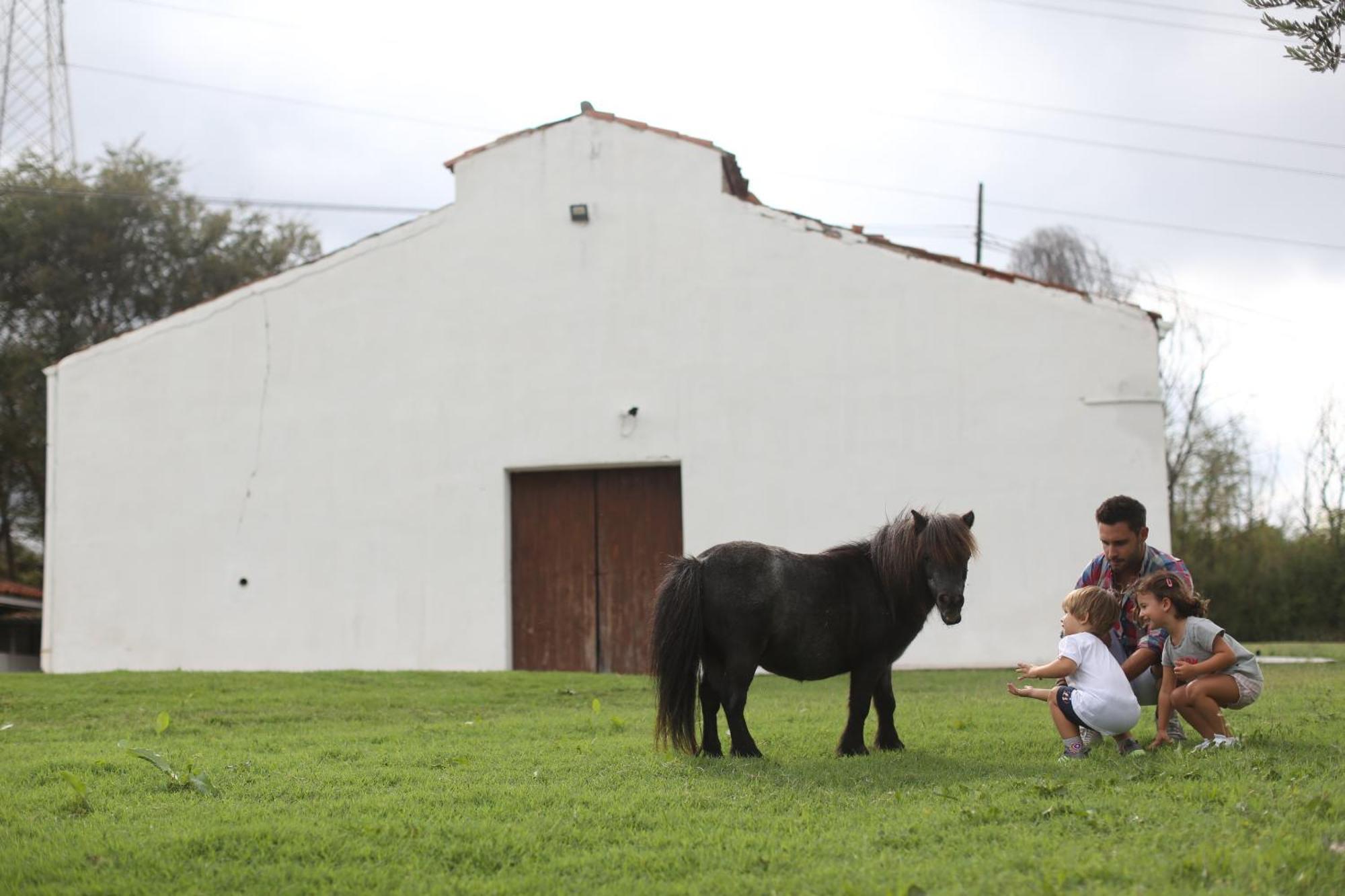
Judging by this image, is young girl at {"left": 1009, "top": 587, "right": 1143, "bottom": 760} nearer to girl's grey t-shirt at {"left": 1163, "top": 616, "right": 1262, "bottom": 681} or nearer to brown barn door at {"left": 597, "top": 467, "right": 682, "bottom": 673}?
girl's grey t-shirt at {"left": 1163, "top": 616, "right": 1262, "bottom": 681}

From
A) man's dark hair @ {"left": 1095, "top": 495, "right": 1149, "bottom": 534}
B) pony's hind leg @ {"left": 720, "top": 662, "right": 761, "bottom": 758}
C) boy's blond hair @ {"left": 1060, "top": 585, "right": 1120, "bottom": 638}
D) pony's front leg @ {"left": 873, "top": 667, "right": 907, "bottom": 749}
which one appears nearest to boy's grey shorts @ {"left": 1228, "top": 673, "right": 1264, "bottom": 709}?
boy's blond hair @ {"left": 1060, "top": 585, "right": 1120, "bottom": 638}

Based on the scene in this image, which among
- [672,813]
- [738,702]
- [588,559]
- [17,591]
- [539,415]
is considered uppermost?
[539,415]

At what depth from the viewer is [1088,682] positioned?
6.87 m

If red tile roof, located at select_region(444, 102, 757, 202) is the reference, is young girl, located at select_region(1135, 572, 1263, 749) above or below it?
below

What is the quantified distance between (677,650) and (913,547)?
5.10ft

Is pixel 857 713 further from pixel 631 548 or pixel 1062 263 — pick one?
pixel 1062 263

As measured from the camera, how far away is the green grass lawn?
4734mm

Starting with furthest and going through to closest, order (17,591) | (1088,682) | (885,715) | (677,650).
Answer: (17,591) → (885,715) → (677,650) → (1088,682)

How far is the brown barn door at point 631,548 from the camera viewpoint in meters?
16.9

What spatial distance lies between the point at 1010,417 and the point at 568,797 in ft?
36.6

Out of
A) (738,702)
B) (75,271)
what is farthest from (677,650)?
(75,271)

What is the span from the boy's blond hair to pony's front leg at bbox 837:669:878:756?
1.32m

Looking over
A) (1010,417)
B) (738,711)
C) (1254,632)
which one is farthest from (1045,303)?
(1254,632)

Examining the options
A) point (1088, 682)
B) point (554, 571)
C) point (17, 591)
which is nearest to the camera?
point (1088, 682)
